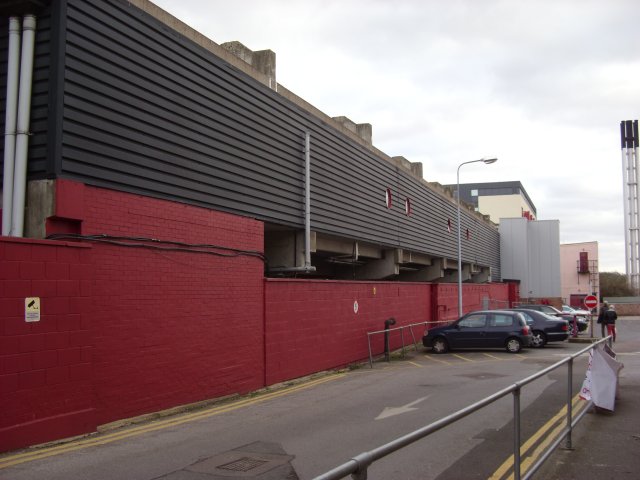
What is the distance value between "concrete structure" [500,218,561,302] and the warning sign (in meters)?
44.1

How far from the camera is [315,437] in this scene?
299 inches

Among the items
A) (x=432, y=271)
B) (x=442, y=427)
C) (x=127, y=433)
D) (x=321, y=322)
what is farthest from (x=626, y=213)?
(x=442, y=427)

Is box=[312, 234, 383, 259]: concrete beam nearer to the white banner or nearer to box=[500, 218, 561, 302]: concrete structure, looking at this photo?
the white banner

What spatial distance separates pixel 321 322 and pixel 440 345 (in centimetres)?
628

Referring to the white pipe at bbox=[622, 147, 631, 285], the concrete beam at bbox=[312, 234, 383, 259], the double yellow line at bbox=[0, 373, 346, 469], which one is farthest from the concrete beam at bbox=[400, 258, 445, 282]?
the white pipe at bbox=[622, 147, 631, 285]

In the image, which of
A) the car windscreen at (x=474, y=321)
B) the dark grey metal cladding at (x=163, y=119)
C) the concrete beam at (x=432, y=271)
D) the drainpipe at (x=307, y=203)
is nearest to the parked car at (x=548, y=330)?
the car windscreen at (x=474, y=321)

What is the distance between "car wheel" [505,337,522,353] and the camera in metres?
18.7

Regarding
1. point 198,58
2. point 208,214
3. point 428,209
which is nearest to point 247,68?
point 198,58

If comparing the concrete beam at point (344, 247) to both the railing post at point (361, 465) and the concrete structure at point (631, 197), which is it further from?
the concrete structure at point (631, 197)

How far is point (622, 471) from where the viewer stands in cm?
590

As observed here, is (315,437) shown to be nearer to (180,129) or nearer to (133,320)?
(133,320)

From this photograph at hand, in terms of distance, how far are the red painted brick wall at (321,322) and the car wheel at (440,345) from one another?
1.41m

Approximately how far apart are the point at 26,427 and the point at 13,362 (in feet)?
2.60

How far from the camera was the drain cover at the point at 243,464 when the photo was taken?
6.20 m
